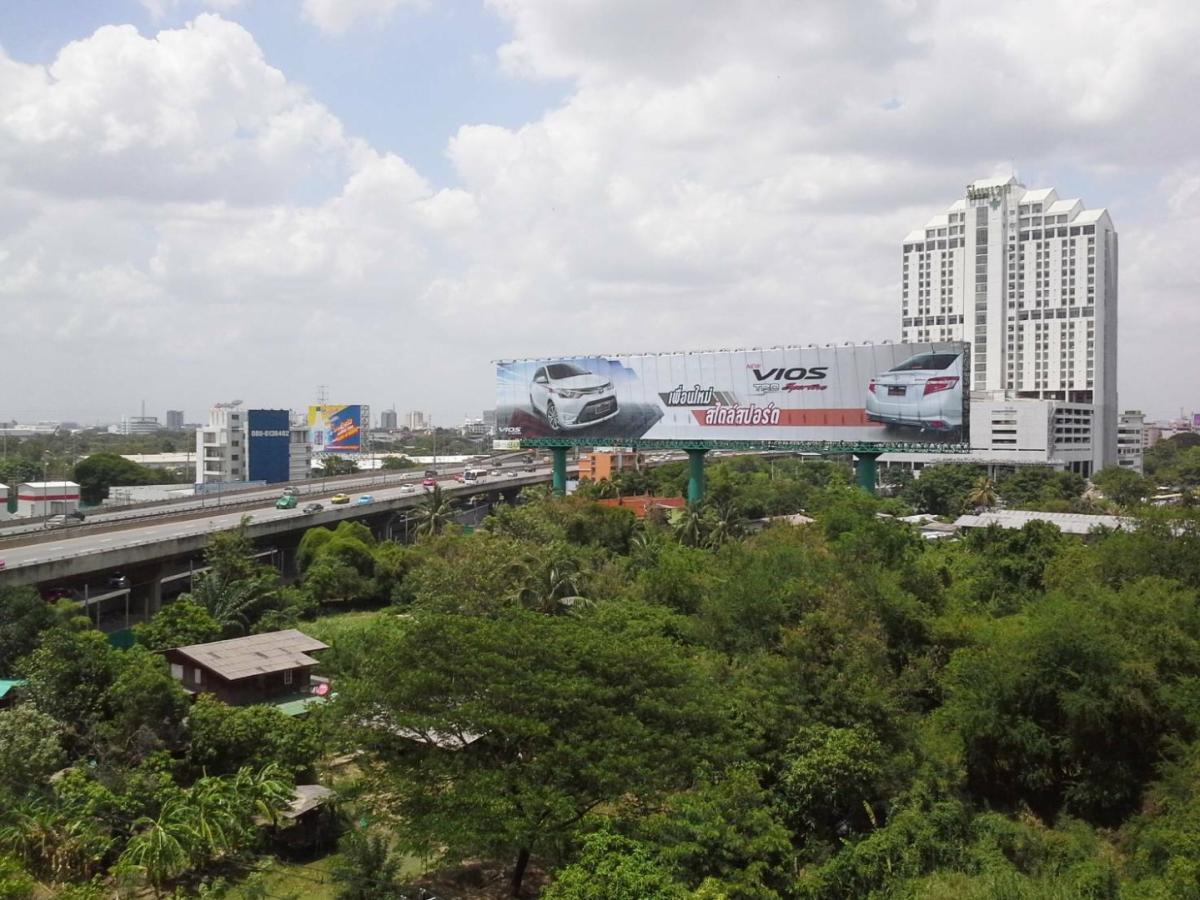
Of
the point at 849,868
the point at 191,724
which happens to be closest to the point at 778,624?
the point at 849,868

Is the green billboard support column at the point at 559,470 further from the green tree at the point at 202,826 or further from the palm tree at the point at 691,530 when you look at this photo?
the green tree at the point at 202,826

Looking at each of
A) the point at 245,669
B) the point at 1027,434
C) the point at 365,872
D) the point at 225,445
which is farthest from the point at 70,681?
the point at 1027,434

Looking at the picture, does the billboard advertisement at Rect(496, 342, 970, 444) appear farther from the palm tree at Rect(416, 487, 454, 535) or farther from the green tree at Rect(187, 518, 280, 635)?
the green tree at Rect(187, 518, 280, 635)

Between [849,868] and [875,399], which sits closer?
[849,868]

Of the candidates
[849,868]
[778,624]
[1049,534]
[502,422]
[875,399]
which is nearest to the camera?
[849,868]

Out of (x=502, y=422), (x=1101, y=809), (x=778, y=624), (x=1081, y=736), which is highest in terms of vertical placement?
(x=502, y=422)

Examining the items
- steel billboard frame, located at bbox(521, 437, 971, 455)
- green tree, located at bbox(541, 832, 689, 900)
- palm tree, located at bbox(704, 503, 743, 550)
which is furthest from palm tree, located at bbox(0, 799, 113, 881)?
steel billboard frame, located at bbox(521, 437, 971, 455)

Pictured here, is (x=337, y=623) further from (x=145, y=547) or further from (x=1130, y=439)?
(x=1130, y=439)

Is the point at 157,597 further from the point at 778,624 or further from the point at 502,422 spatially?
the point at 778,624
